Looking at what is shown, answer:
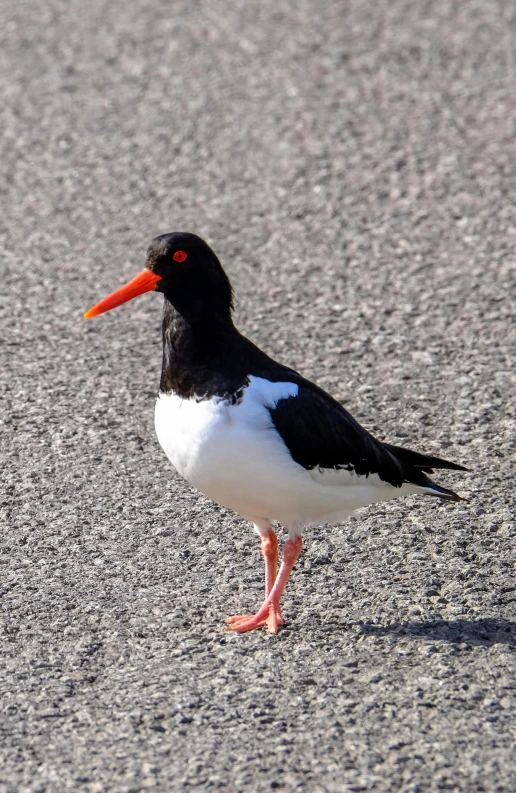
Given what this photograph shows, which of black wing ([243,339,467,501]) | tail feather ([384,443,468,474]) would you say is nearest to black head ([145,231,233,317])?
black wing ([243,339,467,501])

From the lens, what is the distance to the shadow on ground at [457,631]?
4.96m

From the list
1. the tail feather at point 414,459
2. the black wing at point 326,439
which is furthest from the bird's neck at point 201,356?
the tail feather at point 414,459

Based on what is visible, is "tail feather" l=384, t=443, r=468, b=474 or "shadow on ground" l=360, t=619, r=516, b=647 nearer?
"shadow on ground" l=360, t=619, r=516, b=647

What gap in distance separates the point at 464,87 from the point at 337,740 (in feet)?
28.6

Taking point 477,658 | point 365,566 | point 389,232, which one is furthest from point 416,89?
point 477,658

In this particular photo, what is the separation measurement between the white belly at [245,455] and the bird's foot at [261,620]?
1.36 feet

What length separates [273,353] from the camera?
7.75m

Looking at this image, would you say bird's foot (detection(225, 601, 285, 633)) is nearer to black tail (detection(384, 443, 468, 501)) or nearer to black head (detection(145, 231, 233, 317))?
black tail (detection(384, 443, 468, 501))

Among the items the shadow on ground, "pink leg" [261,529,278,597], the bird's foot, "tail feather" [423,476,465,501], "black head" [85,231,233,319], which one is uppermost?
"black head" [85,231,233,319]

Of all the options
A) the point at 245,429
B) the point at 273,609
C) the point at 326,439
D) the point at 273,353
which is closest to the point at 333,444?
the point at 326,439

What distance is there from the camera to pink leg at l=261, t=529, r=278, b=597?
17.3 ft

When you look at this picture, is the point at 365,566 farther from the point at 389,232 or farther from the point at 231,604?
the point at 389,232

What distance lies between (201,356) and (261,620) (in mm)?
1213

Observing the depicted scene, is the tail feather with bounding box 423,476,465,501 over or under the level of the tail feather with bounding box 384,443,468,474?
under
